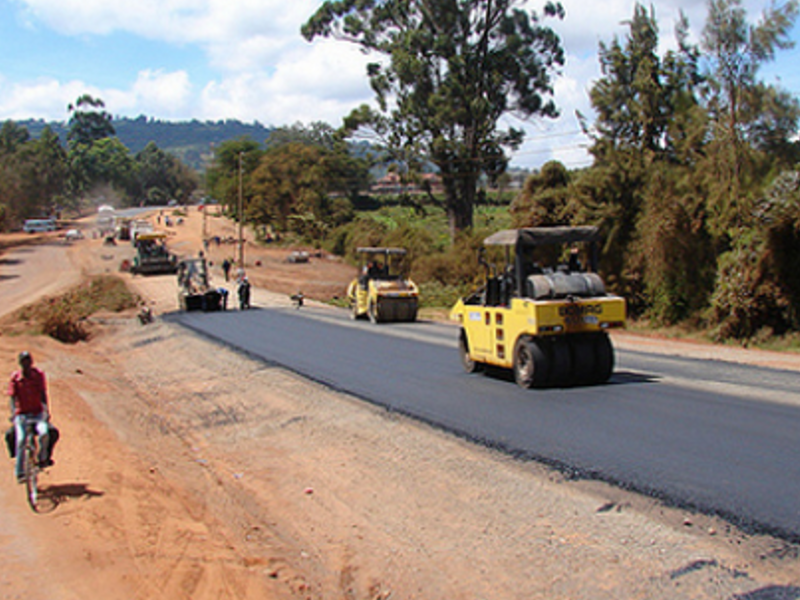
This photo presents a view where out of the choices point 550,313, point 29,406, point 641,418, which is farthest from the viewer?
point 550,313

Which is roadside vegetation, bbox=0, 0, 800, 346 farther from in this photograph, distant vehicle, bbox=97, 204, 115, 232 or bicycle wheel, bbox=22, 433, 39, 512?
distant vehicle, bbox=97, 204, 115, 232

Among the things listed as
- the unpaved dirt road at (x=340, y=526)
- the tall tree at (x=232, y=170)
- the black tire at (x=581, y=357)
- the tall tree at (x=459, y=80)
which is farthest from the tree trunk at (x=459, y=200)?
the tall tree at (x=232, y=170)

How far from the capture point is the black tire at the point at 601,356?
1432cm

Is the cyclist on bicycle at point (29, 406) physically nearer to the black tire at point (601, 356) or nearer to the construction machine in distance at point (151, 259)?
the black tire at point (601, 356)

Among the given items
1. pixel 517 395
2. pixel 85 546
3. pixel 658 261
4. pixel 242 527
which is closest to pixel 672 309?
pixel 658 261

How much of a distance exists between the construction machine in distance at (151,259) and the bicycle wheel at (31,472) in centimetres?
5492

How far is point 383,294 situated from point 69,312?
1219 centimetres

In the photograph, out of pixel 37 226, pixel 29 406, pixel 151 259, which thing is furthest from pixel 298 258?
pixel 29 406

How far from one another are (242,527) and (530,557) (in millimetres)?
3322

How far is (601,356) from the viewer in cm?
1434

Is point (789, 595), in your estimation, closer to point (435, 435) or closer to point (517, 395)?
point (435, 435)

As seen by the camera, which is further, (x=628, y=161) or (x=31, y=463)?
(x=628, y=161)

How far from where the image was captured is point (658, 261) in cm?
2666

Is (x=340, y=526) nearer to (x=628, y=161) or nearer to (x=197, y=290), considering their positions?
(x=628, y=161)
